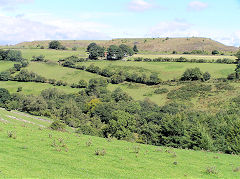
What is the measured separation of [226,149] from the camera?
84.1 feet

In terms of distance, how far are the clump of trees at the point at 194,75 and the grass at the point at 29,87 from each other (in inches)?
1749

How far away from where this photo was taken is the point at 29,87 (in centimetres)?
10275

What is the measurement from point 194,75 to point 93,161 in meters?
91.3

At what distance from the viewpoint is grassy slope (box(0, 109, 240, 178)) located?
492 inches

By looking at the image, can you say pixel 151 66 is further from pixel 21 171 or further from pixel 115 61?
pixel 21 171

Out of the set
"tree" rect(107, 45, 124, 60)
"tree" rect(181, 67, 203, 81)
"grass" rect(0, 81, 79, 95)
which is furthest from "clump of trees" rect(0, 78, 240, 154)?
"tree" rect(107, 45, 124, 60)

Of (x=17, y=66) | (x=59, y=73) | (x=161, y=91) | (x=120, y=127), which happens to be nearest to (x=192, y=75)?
(x=161, y=91)

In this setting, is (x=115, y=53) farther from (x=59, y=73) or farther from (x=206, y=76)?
(x=206, y=76)

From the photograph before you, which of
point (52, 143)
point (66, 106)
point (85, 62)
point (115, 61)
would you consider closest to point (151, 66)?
point (115, 61)

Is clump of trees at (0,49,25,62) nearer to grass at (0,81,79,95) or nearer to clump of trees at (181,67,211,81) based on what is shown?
grass at (0,81,79,95)

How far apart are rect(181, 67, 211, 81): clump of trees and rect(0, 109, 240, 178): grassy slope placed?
84.1 m

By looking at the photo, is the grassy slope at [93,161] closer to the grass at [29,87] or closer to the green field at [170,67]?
the grass at [29,87]

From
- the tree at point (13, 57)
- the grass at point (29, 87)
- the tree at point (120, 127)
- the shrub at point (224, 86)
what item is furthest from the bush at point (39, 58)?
the tree at point (120, 127)

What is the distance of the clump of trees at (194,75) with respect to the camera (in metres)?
99.2
